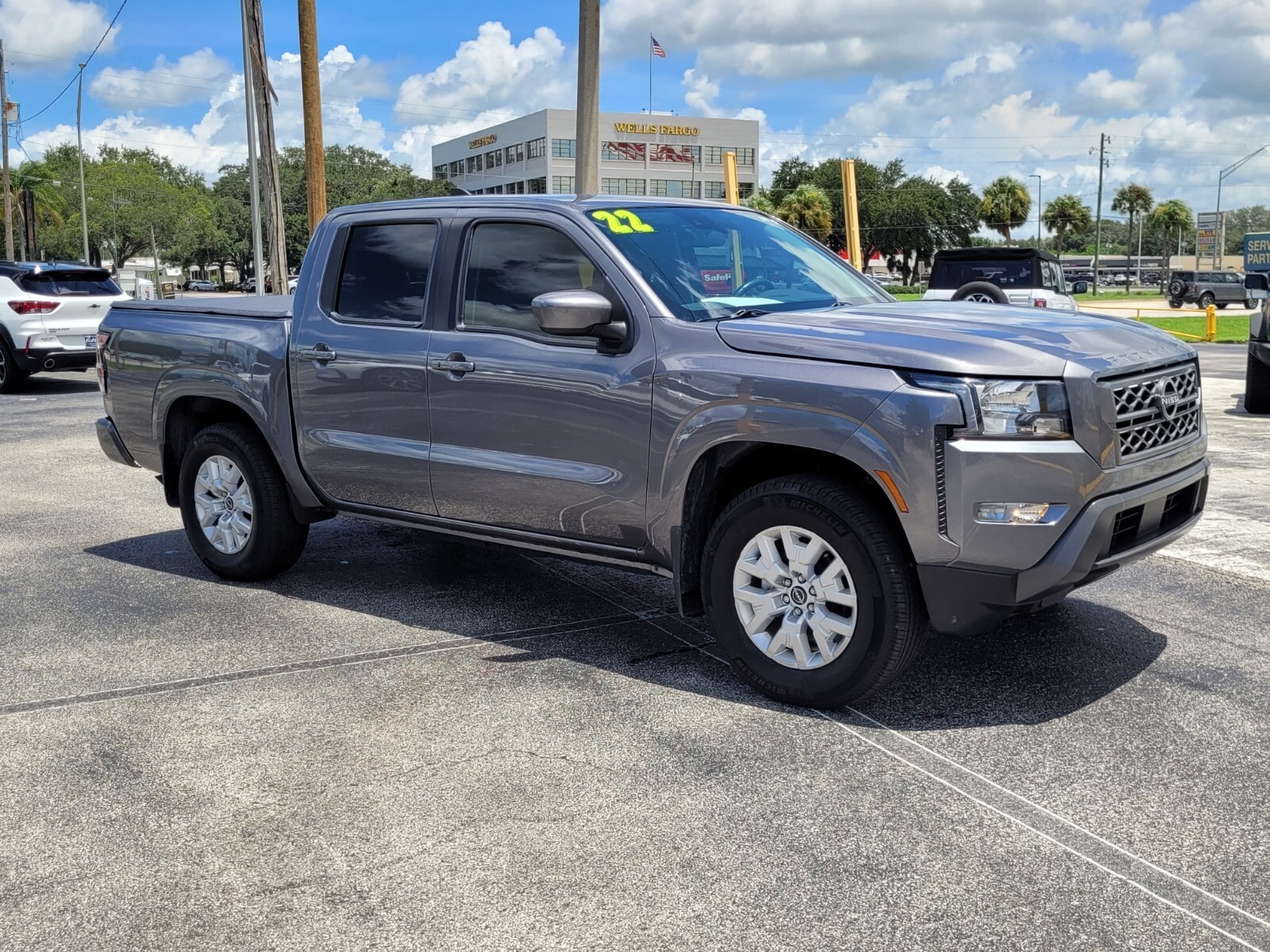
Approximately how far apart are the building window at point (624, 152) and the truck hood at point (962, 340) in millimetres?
111419

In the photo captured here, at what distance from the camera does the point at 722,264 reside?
17.5ft

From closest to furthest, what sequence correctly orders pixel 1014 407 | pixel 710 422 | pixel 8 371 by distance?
pixel 1014 407 → pixel 710 422 → pixel 8 371

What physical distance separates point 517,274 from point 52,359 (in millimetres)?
14078

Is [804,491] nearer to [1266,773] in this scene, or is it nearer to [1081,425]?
[1081,425]

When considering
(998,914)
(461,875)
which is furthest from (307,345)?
(998,914)

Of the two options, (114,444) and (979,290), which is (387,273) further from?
(979,290)

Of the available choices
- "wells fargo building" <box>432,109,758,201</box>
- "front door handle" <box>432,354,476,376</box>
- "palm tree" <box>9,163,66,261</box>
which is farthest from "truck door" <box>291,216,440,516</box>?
"wells fargo building" <box>432,109,758,201</box>

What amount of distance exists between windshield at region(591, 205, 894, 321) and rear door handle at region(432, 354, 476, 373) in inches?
31.3

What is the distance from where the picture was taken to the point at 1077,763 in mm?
4055

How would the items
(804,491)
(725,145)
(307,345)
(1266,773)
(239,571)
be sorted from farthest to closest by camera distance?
(725,145) < (239,571) < (307,345) < (804,491) < (1266,773)

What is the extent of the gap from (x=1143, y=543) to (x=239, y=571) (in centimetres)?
427

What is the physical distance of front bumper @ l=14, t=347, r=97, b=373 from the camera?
17.3 m

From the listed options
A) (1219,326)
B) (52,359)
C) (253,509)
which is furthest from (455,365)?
(1219,326)

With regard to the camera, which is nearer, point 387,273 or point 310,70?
point 387,273
